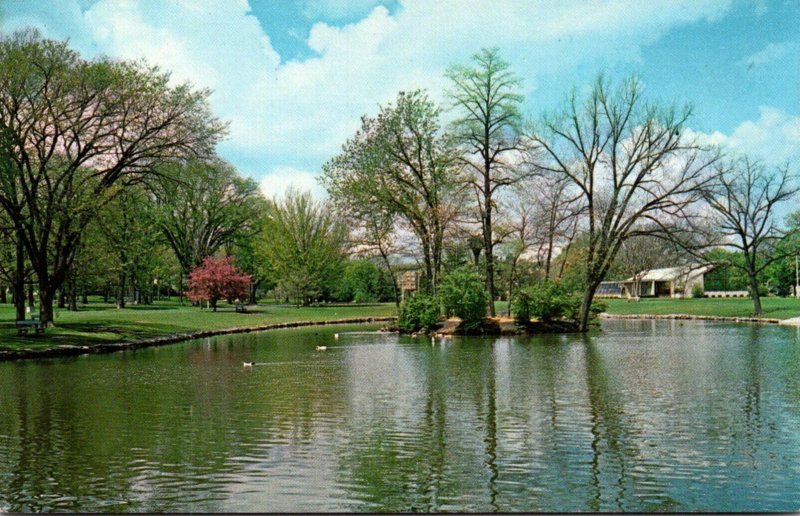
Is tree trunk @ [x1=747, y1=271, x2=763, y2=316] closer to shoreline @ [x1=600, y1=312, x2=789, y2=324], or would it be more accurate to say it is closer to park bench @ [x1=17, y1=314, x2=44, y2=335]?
shoreline @ [x1=600, y1=312, x2=789, y2=324]

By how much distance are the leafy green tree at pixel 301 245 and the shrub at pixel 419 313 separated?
87.1 ft

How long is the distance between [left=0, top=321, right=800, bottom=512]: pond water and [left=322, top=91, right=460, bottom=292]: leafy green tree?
62.5 feet

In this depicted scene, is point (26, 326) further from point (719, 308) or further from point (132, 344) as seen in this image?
point (719, 308)

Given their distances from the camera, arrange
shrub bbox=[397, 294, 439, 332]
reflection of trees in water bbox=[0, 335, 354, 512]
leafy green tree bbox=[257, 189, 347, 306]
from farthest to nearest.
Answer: leafy green tree bbox=[257, 189, 347, 306], shrub bbox=[397, 294, 439, 332], reflection of trees in water bbox=[0, 335, 354, 512]

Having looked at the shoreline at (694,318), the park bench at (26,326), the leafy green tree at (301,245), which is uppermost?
the leafy green tree at (301,245)

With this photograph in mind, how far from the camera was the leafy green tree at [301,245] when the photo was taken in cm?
5712

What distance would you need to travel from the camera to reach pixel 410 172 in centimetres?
3681

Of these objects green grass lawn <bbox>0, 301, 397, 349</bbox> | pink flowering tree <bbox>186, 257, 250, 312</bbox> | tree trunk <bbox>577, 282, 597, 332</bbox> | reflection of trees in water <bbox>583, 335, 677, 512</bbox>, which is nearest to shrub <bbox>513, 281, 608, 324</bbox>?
tree trunk <bbox>577, 282, 597, 332</bbox>

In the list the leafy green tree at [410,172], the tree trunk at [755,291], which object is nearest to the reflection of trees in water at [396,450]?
the leafy green tree at [410,172]

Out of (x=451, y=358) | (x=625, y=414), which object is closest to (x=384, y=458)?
(x=625, y=414)

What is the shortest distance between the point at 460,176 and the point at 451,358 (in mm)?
17752

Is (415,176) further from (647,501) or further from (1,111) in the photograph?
(647,501)

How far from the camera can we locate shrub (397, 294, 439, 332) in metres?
29.2

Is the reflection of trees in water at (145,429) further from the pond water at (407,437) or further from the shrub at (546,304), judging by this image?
the shrub at (546,304)
